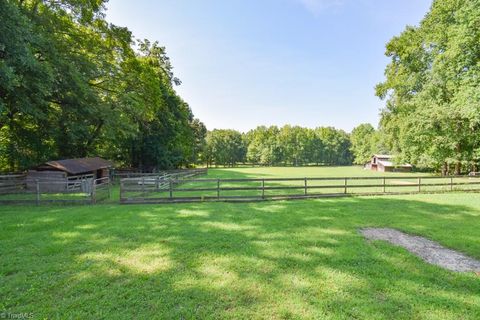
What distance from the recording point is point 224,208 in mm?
9648

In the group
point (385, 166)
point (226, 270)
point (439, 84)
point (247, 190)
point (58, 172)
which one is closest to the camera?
point (226, 270)

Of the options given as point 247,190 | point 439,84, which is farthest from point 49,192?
point 439,84

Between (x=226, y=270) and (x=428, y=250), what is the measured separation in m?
4.63

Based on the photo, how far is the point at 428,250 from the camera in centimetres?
552

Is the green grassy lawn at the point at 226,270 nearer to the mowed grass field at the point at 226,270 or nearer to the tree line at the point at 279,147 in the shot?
the mowed grass field at the point at 226,270

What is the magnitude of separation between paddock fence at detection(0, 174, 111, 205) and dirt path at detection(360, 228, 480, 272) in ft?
Result: 37.3

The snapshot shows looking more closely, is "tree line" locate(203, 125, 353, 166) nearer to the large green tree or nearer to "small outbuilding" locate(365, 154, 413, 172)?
"small outbuilding" locate(365, 154, 413, 172)

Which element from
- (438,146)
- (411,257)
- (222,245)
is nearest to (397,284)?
(411,257)

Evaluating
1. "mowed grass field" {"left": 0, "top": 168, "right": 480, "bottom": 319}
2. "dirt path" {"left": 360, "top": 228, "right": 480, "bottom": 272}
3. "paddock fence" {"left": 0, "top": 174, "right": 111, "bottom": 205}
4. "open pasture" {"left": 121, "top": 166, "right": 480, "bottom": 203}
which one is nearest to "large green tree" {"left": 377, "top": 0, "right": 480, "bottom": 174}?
"open pasture" {"left": 121, "top": 166, "right": 480, "bottom": 203}

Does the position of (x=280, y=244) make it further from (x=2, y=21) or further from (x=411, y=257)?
(x=2, y=21)

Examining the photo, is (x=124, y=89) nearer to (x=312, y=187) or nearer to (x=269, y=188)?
(x=269, y=188)

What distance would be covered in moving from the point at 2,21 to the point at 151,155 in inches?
817

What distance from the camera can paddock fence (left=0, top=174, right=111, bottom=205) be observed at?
35.9ft

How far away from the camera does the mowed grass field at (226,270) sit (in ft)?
10.9
